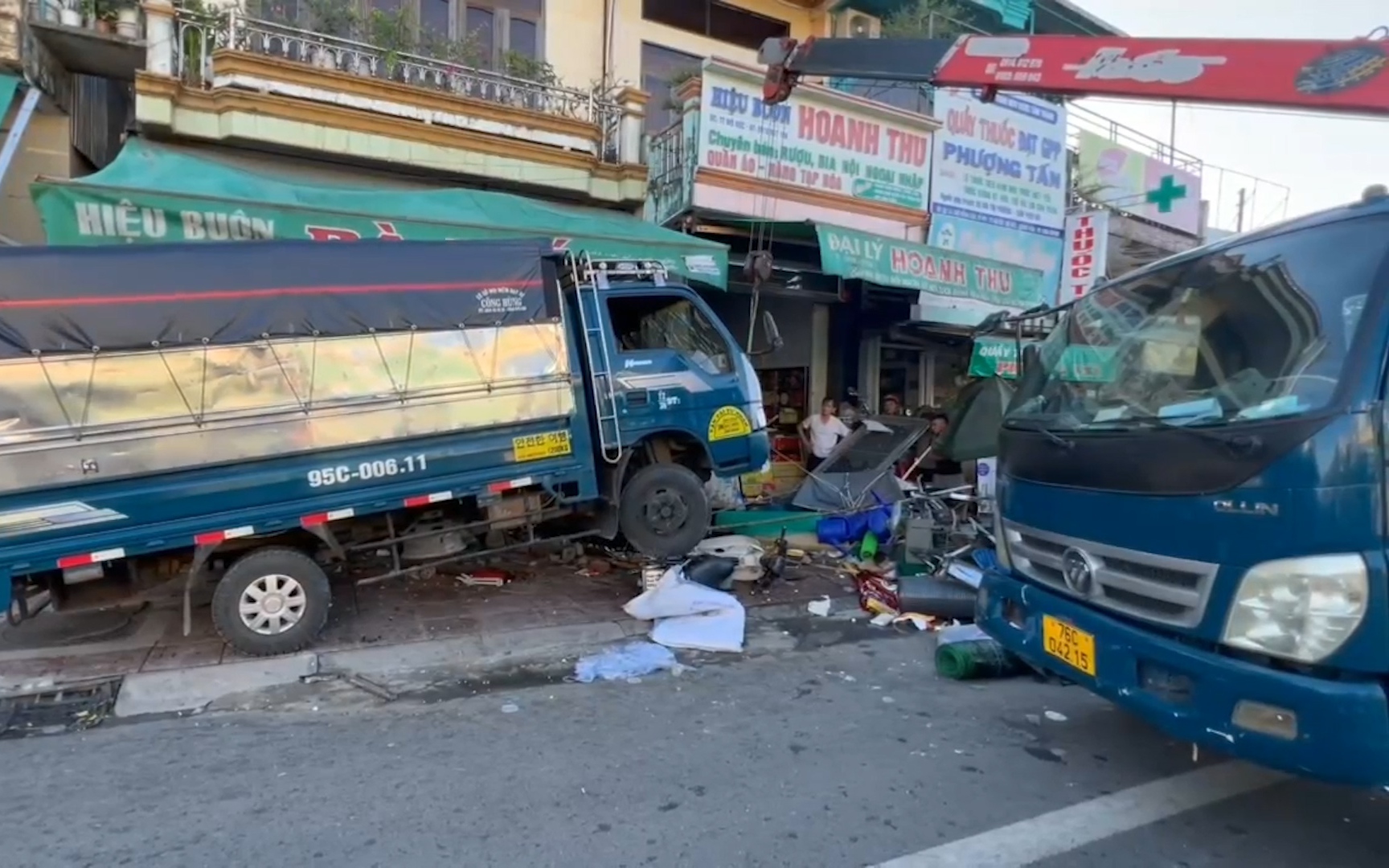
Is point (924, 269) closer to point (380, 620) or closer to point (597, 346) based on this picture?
point (597, 346)

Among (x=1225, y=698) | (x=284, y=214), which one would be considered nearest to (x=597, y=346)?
(x=284, y=214)

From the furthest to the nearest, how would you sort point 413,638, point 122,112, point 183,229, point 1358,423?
point 122,112
point 183,229
point 413,638
point 1358,423

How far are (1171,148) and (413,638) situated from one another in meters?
16.0

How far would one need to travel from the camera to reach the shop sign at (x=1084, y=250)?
525 inches

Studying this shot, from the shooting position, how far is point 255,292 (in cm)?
539

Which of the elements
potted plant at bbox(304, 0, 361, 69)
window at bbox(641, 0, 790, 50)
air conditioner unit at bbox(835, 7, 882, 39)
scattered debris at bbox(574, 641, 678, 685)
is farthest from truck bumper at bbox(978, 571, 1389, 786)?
air conditioner unit at bbox(835, 7, 882, 39)

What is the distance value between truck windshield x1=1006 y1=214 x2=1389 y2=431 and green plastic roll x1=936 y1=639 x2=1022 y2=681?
1527 millimetres

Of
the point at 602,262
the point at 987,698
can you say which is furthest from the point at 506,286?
the point at 987,698

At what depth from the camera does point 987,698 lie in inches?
187

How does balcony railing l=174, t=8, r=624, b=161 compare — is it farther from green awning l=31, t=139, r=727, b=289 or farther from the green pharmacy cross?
the green pharmacy cross

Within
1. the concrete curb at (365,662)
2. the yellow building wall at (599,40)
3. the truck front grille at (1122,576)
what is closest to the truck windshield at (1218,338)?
the truck front grille at (1122,576)

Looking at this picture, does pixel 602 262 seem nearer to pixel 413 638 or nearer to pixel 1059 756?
pixel 413 638

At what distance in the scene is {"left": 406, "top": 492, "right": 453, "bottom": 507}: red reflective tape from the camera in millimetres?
5789

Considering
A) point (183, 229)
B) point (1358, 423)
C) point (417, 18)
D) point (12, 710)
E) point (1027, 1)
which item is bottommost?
point (12, 710)
